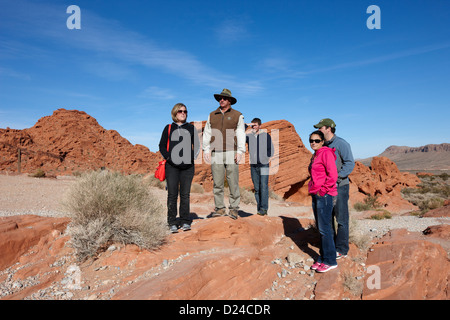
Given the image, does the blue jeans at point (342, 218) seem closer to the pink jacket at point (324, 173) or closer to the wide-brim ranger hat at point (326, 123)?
the pink jacket at point (324, 173)

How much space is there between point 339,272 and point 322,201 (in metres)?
0.98

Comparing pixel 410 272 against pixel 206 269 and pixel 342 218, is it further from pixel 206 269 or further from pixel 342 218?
pixel 206 269

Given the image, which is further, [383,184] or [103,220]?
[383,184]

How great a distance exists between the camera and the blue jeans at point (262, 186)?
617 centimetres

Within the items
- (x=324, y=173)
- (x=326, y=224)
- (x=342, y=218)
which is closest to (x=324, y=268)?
(x=326, y=224)

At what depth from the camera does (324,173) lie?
379 centimetres

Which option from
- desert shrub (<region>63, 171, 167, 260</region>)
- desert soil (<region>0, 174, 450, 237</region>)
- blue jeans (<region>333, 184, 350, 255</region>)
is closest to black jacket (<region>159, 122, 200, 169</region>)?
desert shrub (<region>63, 171, 167, 260</region>)

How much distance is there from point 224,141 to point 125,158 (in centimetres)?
4010

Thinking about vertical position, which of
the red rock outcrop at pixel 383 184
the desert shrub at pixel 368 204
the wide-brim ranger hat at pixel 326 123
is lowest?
the desert shrub at pixel 368 204

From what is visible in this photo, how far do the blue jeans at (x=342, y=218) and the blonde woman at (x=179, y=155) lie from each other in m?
2.37

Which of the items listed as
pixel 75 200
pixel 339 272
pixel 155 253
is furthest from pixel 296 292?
pixel 75 200

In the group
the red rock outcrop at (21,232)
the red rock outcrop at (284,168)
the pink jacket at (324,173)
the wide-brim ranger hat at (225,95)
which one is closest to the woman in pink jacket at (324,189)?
the pink jacket at (324,173)

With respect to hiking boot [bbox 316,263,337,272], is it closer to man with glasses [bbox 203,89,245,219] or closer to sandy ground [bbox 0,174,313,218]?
man with glasses [bbox 203,89,245,219]
